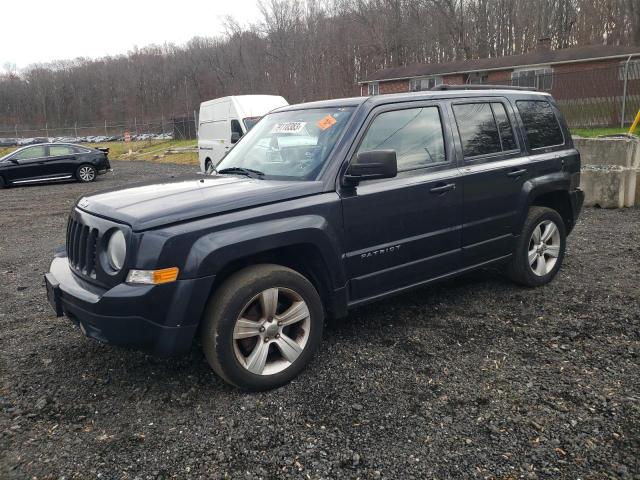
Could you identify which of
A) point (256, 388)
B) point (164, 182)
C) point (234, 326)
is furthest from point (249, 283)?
point (164, 182)

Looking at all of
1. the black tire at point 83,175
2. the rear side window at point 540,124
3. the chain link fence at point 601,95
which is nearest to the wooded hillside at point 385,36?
the chain link fence at point 601,95

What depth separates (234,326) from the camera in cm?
316

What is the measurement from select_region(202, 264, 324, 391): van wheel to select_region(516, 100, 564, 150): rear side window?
2.85 m

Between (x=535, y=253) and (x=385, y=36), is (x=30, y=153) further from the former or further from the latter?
(x=385, y=36)

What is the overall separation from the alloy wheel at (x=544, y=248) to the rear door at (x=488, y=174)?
41cm

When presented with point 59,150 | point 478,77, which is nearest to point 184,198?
point 59,150

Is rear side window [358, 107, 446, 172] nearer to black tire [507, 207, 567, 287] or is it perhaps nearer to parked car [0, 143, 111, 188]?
black tire [507, 207, 567, 287]

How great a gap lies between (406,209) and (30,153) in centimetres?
1757

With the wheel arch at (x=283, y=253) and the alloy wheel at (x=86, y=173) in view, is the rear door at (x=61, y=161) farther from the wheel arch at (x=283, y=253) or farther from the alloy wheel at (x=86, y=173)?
the wheel arch at (x=283, y=253)

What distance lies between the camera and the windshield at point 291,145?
377 cm

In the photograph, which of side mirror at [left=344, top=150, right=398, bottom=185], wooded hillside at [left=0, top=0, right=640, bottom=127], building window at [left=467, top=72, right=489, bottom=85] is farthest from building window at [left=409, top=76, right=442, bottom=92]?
side mirror at [left=344, top=150, right=398, bottom=185]

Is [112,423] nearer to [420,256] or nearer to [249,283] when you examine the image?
[249,283]

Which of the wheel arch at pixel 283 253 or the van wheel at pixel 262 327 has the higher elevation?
the wheel arch at pixel 283 253

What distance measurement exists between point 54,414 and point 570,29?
5217cm
